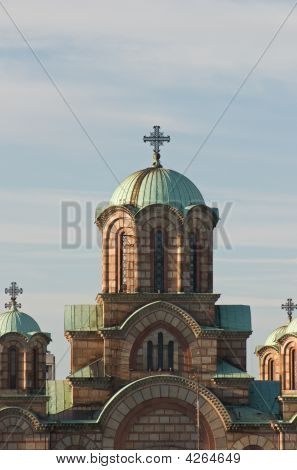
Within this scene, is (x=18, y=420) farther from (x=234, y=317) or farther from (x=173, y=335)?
(x=234, y=317)

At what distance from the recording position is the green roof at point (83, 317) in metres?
107

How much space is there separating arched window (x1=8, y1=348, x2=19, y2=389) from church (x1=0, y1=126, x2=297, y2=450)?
1.5 inches

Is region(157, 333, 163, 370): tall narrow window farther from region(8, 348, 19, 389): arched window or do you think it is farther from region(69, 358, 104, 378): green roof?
region(8, 348, 19, 389): arched window

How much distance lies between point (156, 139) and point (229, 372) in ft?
32.7

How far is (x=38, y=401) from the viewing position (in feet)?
341

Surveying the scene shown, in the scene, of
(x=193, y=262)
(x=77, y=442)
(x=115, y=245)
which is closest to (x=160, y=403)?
(x=77, y=442)

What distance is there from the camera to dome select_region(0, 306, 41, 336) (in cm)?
10494

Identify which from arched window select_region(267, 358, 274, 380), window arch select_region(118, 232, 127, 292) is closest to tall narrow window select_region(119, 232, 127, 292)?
window arch select_region(118, 232, 127, 292)

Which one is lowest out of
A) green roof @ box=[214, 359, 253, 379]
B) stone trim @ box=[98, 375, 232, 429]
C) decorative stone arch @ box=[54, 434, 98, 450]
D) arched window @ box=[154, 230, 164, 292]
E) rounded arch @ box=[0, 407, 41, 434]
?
decorative stone arch @ box=[54, 434, 98, 450]

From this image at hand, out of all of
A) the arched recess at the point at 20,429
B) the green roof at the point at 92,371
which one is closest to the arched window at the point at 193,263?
the green roof at the point at 92,371

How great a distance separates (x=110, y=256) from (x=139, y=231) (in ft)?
5.42

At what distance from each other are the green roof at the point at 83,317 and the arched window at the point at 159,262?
8.69 feet
